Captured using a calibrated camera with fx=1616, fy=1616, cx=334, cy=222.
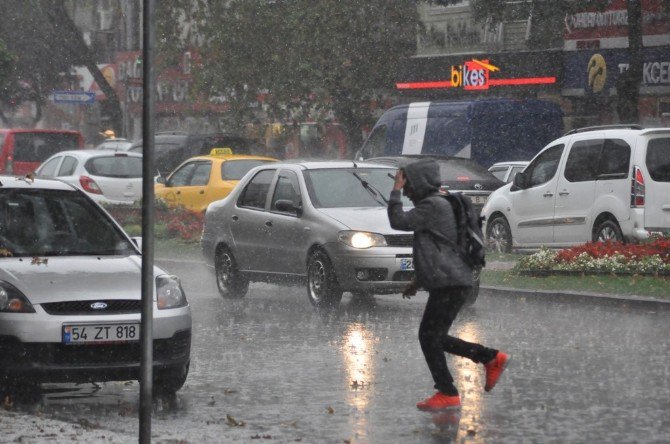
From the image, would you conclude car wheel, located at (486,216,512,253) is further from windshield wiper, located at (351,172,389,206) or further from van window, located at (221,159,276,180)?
windshield wiper, located at (351,172,389,206)

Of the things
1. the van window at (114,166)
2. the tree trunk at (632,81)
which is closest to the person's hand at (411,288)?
the van window at (114,166)

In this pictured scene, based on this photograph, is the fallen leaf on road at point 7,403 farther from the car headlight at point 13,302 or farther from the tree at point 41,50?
the tree at point 41,50

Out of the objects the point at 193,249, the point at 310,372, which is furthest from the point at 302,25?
the point at 310,372

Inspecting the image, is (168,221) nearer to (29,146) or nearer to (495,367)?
(29,146)

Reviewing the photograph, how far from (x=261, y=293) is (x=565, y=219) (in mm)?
4593

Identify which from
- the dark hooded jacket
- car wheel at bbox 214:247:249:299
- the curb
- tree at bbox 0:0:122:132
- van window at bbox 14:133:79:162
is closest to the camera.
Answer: the dark hooded jacket

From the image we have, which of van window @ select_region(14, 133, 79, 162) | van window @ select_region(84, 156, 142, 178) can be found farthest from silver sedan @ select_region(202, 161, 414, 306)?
van window @ select_region(14, 133, 79, 162)

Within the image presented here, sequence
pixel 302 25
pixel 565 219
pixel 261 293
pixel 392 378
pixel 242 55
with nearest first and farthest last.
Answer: pixel 392 378 → pixel 261 293 → pixel 565 219 → pixel 302 25 → pixel 242 55

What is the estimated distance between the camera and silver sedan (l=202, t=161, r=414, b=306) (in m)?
16.6

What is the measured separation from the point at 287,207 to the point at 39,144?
2139 cm

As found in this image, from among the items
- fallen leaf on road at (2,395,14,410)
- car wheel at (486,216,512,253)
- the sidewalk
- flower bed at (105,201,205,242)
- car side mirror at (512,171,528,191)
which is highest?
car side mirror at (512,171,528,191)

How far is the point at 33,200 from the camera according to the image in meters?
11.6

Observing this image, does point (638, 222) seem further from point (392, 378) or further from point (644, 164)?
point (392, 378)

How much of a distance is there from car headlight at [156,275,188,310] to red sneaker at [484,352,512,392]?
208 centimetres
